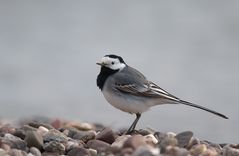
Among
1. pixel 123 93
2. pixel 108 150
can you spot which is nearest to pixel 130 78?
pixel 123 93

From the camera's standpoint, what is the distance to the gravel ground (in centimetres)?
734

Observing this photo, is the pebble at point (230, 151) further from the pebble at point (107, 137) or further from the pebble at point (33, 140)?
the pebble at point (33, 140)

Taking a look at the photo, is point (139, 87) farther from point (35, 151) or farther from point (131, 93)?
point (35, 151)

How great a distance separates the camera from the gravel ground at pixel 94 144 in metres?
7.34

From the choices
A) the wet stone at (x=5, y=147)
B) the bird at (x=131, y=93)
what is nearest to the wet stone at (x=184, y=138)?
the bird at (x=131, y=93)

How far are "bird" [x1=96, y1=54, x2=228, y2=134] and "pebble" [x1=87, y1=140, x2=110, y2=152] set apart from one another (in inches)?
46.5

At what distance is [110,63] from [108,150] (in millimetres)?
2650

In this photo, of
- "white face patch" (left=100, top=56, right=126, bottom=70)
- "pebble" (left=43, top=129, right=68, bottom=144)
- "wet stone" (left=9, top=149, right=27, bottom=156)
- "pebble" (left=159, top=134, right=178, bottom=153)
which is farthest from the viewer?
"white face patch" (left=100, top=56, right=126, bottom=70)

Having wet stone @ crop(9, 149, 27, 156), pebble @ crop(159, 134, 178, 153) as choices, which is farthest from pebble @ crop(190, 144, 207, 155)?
wet stone @ crop(9, 149, 27, 156)

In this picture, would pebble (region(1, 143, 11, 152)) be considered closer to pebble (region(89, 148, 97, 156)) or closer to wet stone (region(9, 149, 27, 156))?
wet stone (region(9, 149, 27, 156))

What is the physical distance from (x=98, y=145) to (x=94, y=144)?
6 centimetres

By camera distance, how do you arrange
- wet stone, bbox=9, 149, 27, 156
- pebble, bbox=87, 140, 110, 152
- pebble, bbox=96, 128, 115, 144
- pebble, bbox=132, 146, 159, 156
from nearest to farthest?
pebble, bbox=132, 146, 159, 156 < wet stone, bbox=9, 149, 27, 156 < pebble, bbox=87, 140, 110, 152 < pebble, bbox=96, 128, 115, 144

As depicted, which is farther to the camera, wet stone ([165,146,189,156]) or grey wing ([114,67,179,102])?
grey wing ([114,67,179,102])

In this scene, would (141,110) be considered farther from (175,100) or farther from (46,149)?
(46,149)
